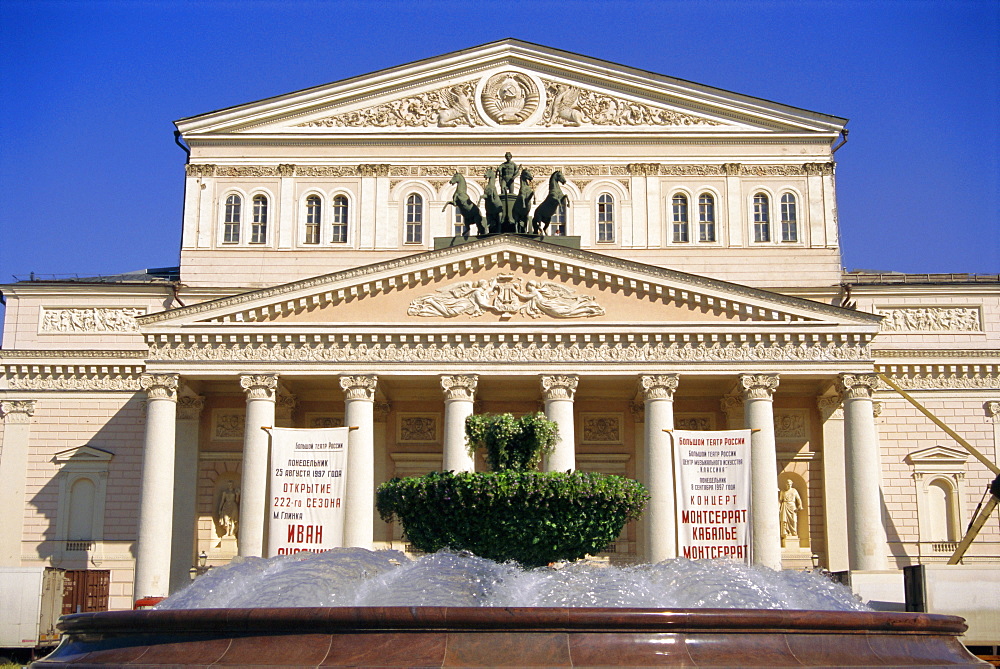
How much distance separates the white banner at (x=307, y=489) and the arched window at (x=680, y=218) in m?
16.1

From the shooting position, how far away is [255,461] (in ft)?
109

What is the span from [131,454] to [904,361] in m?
24.9

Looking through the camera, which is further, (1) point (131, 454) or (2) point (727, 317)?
(1) point (131, 454)

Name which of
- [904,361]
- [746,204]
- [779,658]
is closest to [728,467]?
[904,361]

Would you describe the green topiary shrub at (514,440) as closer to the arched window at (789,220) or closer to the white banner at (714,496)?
the white banner at (714,496)

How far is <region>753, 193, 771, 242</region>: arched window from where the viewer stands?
42.4 metres

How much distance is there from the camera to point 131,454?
1540 inches

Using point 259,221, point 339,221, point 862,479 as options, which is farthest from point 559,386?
point 259,221

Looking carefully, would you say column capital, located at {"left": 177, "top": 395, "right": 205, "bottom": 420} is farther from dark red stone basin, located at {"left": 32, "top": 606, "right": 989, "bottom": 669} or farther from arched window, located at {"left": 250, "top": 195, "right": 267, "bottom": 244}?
dark red stone basin, located at {"left": 32, "top": 606, "right": 989, "bottom": 669}

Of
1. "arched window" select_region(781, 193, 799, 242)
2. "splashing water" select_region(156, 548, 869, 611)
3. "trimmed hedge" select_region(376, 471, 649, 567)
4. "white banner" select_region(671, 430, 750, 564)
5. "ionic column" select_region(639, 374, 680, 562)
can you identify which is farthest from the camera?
"arched window" select_region(781, 193, 799, 242)

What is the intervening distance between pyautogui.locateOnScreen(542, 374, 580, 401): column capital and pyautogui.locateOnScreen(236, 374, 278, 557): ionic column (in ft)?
24.8

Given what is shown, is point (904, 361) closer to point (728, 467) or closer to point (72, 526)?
point (728, 467)

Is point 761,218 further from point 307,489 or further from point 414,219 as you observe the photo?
point 307,489

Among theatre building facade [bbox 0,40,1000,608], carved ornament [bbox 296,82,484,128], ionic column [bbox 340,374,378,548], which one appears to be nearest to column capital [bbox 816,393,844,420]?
theatre building facade [bbox 0,40,1000,608]
